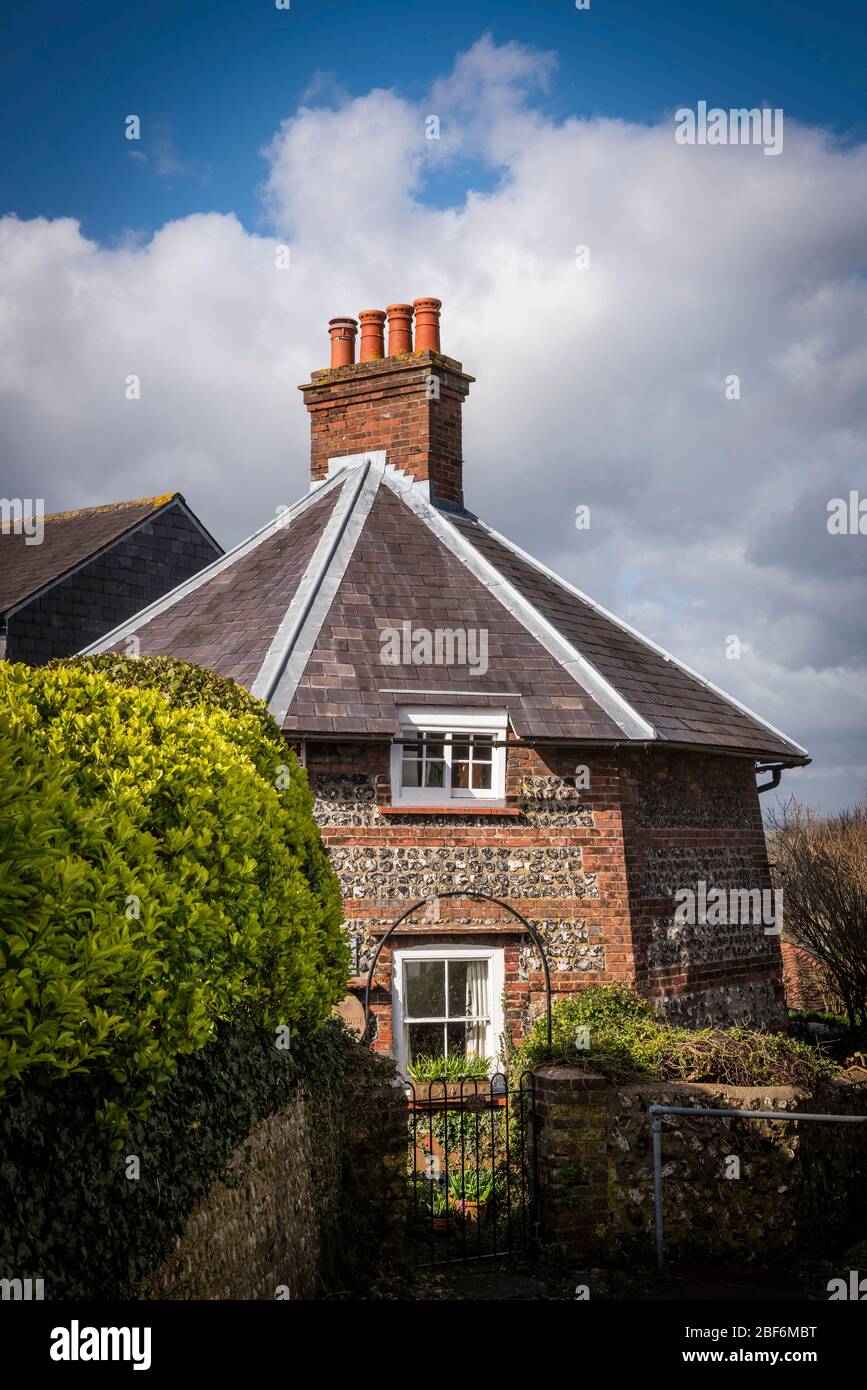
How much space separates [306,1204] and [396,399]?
12.8m

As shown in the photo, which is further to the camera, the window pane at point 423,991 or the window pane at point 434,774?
the window pane at point 434,774

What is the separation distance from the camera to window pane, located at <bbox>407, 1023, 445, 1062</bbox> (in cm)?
1329

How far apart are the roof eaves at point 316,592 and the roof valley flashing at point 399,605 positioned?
0.08 ft

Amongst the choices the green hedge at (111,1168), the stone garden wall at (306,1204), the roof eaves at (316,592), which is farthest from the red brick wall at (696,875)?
the green hedge at (111,1168)

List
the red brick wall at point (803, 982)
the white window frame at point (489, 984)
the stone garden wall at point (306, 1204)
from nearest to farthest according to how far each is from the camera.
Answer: the stone garden wall at point (306, 1204) < the white window frame at point (489, 984) < the red brick wall at point (803, 982)

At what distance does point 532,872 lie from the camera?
13.5 meters

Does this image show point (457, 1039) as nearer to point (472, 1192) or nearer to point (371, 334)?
point (472, 1192)

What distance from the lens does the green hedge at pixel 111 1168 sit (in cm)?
418

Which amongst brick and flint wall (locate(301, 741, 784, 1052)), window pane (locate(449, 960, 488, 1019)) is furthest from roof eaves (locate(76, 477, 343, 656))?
window pane (locate(449, 960, 488, 1019))

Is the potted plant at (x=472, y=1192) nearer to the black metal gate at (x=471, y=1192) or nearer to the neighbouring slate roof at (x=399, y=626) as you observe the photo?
the black metal gate at (x=471, y=1192)

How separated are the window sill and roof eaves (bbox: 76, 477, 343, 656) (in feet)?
17.1

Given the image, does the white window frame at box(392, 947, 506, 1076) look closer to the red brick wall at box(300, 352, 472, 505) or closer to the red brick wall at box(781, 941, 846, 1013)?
the red brick wall at box(300, 352, 472, 505)

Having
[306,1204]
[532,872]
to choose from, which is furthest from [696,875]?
[306,1204]
